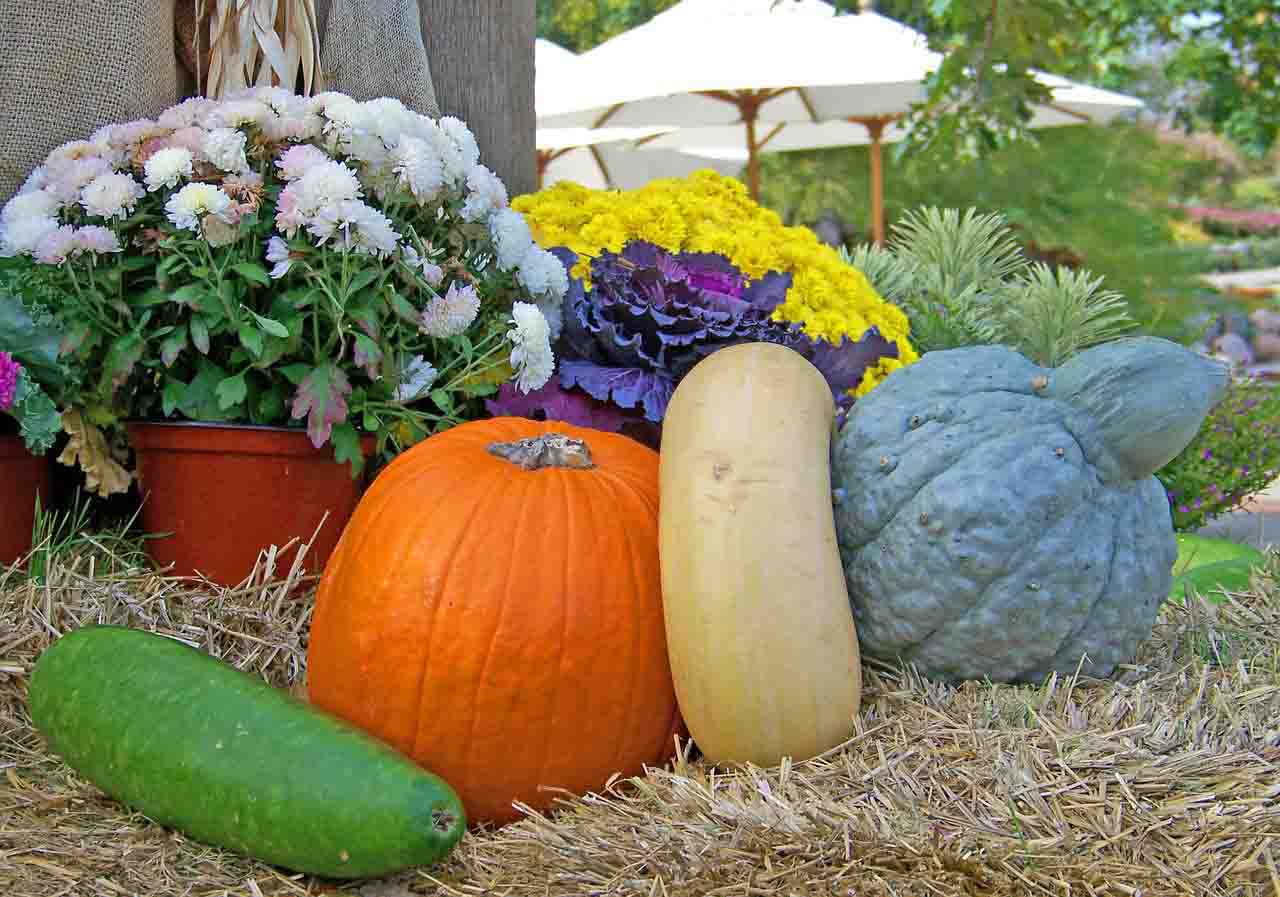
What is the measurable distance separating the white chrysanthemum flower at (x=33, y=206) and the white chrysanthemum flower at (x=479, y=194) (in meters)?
0.84

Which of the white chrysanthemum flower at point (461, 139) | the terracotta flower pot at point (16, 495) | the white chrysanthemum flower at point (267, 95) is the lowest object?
Answer: the terracotta flower pot at point (16, 495)

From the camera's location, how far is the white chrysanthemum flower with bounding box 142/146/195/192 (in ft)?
8.04

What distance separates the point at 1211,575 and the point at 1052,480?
1365 millimetres

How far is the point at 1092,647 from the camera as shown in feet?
6.93

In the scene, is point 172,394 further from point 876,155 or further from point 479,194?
point 876,155

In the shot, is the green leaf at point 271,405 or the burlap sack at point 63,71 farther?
the burlap sack at point 63,71

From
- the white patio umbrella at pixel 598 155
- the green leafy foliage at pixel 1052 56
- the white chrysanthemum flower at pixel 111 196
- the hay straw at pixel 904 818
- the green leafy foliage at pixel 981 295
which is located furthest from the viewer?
the white patio umbrella at pixel 598 155

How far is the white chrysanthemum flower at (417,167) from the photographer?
2518 millimetres

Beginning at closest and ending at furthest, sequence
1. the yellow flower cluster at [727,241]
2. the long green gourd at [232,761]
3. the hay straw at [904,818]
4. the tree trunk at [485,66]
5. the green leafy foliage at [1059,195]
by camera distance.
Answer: the hay straw at [904,818], the long green gourd at [232,761], the yellow flower cluster at [727,241], the tree trunk at [485,66], the green leafy foliage at [1059,195]

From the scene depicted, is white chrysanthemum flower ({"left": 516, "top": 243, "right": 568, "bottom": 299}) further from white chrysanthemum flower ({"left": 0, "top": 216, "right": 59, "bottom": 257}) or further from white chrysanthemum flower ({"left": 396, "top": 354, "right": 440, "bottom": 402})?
white chrysanthemum flower ({"left": 0, "top": 216, "right": 59, "bottom": 257})

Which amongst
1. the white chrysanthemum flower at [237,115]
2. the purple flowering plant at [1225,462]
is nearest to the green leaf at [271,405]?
the white chrysanthemum flower at [237,115]

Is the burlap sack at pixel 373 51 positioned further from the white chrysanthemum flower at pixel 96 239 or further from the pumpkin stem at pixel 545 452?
the pumpkin stem at pixel 545 452

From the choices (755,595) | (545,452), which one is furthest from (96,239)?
(755,595)

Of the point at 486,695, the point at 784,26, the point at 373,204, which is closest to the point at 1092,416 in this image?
the point at 486,695
